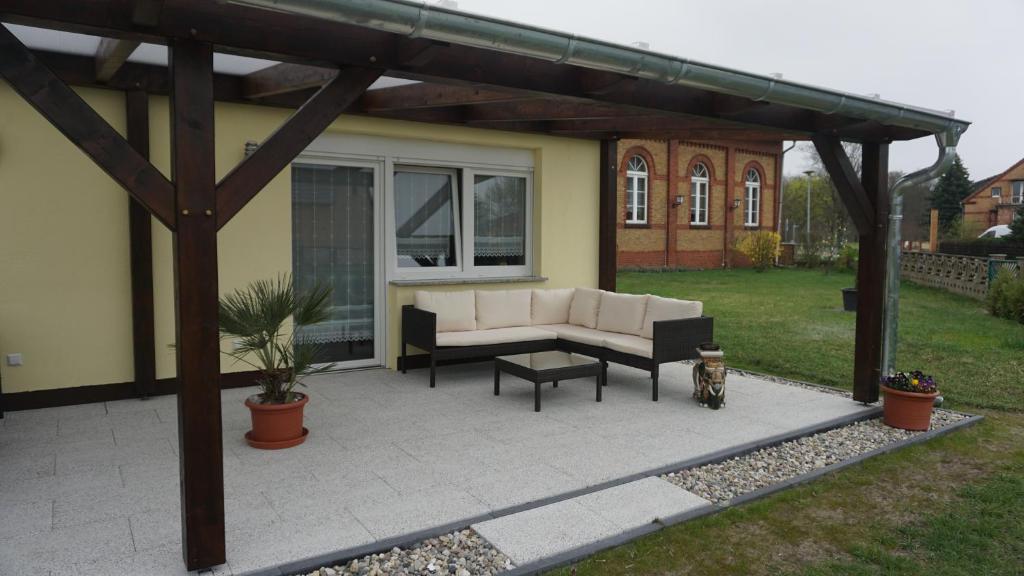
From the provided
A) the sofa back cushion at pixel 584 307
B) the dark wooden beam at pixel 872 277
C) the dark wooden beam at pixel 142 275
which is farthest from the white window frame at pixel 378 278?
the dark wooden beam at pixel 872 277

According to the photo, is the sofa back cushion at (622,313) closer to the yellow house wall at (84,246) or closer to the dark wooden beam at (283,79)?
the yellow house wall at (84,246)

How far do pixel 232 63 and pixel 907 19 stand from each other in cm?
1094

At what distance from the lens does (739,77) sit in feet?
12.5

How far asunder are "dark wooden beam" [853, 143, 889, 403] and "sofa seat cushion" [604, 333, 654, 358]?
5.55ft

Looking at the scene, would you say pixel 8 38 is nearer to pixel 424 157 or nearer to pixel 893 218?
pixel 424 157

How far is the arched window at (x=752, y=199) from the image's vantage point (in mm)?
25062

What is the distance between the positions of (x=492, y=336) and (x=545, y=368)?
3.93 ft

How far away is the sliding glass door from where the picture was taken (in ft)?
21.6

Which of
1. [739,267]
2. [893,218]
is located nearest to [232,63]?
[893,218]

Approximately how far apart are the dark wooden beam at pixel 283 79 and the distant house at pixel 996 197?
44.6 meters

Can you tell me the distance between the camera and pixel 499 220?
7.80m

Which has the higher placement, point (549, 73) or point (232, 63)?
point (232, 63)

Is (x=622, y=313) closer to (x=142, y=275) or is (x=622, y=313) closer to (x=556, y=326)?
(x=556, y=326)

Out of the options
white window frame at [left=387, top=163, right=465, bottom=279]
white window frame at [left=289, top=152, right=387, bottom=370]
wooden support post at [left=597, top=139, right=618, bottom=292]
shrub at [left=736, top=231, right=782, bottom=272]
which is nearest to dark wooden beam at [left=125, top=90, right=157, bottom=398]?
white window frame at [left=289, top=152, right=387, bottom=370]
